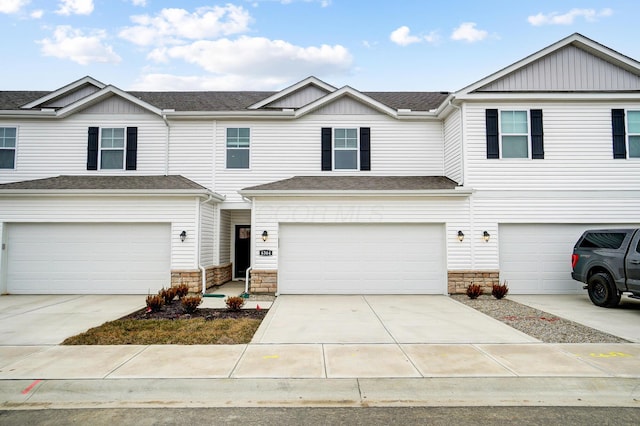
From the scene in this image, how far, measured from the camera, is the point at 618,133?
39.4 ft

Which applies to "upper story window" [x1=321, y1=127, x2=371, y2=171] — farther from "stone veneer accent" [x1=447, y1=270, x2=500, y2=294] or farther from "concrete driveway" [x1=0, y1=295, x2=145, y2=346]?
"concrete driveway" [x1=0, y1=295, x2=145, y2=346]

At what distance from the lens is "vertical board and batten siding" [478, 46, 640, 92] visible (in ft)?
39.8

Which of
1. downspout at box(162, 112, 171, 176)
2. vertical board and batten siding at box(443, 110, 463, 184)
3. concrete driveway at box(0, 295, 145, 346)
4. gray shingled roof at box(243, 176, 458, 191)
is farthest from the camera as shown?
downspout at box(162, 112, 171, 176)

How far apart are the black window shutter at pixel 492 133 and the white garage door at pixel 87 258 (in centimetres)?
1032

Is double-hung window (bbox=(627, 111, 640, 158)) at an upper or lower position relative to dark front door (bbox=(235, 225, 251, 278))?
upper

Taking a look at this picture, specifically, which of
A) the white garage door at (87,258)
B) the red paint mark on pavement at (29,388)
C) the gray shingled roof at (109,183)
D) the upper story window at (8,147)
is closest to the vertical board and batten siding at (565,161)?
the gray shingled roof at (109,183)

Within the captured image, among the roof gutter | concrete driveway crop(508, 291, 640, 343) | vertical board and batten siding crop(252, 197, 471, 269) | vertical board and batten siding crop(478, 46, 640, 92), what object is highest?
vertical board and batten siding crop(478, 46, 640, 92)

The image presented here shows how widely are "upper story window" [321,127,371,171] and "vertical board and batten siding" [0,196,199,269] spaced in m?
4.85

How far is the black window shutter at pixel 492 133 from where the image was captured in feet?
39.3

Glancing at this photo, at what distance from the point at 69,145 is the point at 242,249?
713cm

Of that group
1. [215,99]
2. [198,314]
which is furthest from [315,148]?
[198,314]

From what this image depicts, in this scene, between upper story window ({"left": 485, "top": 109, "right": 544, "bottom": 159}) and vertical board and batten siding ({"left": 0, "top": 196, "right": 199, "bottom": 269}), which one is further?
upper story window ({"left": 485, "top": 109, "right": 544, "bottom": 159})

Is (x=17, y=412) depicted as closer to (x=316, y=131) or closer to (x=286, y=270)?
(x=286, y=270)

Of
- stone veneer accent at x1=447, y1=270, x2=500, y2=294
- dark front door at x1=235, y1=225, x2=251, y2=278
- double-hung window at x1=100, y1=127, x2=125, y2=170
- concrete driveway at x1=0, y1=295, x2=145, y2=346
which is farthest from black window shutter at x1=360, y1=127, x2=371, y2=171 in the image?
double-hung window at x1=100, y1=127, x2=125, y2=170
